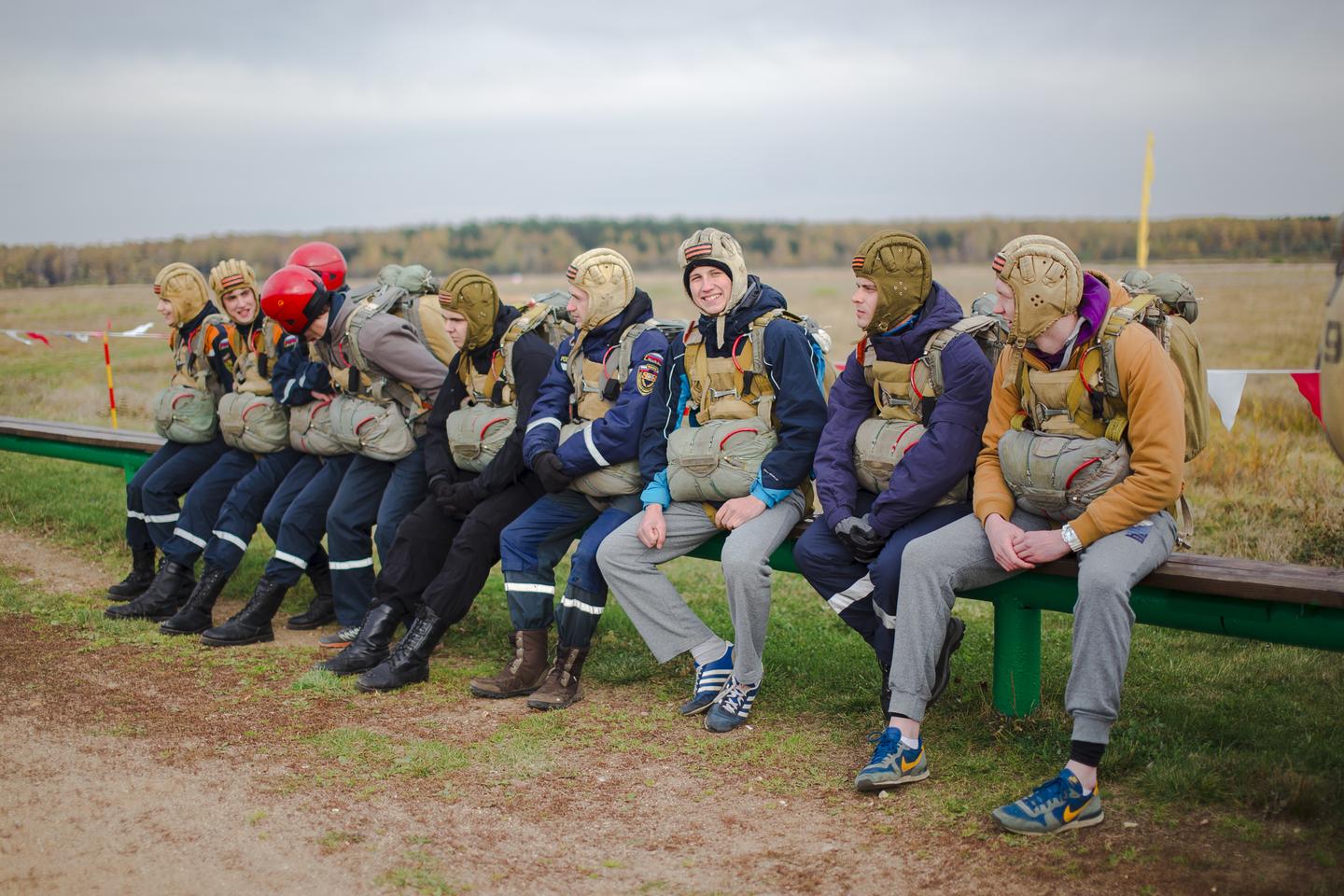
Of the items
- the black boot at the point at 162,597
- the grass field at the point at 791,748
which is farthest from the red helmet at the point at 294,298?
the grass field at the point at 791,748

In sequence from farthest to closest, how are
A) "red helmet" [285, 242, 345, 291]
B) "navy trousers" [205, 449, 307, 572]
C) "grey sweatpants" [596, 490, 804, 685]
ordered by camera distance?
"red helmet" [285, 242, 345, 291]
"navy trousers" [205, 449, 307, 572]
"grey sweatpants" [596, 490, 804, 685]

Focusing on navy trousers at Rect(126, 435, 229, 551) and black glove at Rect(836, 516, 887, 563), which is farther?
navy trousers at Rect(126, 435, 229, 551)

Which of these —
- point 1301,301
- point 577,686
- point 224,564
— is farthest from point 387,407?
point 1301,301

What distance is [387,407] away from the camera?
6.47 metres

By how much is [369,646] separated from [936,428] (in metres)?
3.00

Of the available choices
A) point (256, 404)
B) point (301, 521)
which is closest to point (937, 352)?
point (301, 521)

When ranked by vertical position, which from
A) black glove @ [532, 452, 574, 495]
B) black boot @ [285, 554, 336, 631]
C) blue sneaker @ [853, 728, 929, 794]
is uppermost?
black glove @ [532, 452, 574, 495]

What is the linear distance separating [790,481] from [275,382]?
3.42m

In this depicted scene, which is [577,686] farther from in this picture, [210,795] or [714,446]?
[210,795]

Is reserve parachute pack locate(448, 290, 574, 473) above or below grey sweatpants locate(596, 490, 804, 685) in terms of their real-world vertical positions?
above

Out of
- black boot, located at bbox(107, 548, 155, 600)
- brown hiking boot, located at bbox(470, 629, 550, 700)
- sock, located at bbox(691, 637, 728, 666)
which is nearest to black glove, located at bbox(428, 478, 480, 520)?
brown hiking boot, located at bbox(470, 629, 550, 700)

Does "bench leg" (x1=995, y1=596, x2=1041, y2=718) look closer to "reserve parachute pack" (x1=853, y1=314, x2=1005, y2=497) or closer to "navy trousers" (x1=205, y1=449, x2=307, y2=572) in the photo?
"reserve parachute pack" (x1=853, y1=314, x2=1005, y2=497)

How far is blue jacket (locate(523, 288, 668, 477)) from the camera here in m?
5.55

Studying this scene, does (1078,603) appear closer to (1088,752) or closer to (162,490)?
(1088,752)
